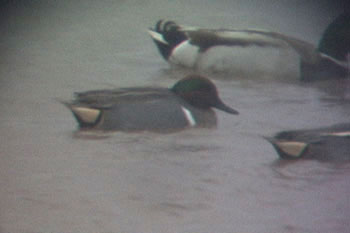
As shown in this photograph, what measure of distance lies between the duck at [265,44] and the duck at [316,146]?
2.62 metres

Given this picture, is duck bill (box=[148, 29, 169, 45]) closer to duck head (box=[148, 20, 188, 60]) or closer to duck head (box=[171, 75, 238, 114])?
duck head (box=[148, 20, 188, 60])

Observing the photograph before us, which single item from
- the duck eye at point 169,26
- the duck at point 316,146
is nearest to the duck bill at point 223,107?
the duck at point 316,146

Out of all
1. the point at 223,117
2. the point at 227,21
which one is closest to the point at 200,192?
the point at 223,117

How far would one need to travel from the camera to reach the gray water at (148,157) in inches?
146

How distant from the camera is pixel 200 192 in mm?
4113

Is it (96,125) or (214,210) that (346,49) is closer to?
(96,125)

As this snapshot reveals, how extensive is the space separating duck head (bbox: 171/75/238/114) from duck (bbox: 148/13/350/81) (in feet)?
5.81

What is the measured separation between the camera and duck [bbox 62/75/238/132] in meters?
5.21

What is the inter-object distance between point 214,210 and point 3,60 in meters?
3.86

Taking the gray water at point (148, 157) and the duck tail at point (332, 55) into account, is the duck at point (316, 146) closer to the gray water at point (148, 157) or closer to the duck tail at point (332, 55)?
the gray water at point (148, 157)

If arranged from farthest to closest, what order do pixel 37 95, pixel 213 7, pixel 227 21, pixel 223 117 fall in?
1. pixel 213 7
2. pixel 227 21
3. pixel 37 95
4. pixel 223 117

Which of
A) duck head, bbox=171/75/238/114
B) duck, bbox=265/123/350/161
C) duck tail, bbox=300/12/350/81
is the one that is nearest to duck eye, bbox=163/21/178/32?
duck tail, bbox=300/12/350/81

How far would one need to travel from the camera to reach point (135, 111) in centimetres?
523

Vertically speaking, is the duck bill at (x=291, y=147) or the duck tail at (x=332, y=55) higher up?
the duck bill at (x=291, y=147)
